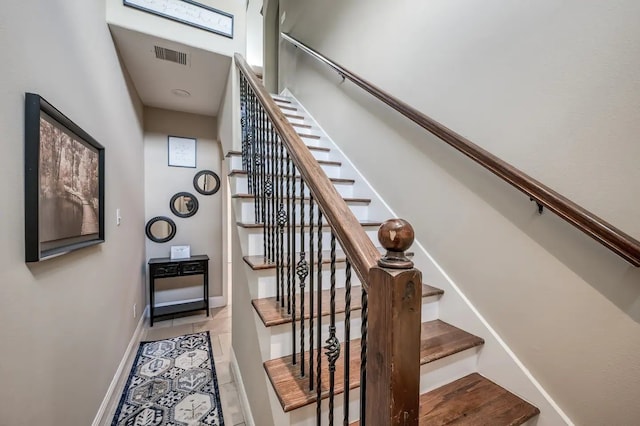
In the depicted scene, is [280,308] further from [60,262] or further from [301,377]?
[60,262]

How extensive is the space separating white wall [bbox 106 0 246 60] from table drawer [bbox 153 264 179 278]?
230 cm

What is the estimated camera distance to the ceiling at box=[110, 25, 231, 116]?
2.18 meters

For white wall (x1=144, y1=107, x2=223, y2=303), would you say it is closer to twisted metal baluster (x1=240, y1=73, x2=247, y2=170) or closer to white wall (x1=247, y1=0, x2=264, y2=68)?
twisted metal baluster (x1=240, y1=73, x2=247, y2=170)

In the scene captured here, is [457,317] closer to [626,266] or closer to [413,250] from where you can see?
[413,250]

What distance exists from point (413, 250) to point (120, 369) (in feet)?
7.46

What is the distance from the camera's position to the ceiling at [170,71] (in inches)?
85.8

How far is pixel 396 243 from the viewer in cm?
54

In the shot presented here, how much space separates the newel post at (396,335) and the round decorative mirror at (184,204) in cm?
344

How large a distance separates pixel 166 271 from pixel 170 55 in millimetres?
2236

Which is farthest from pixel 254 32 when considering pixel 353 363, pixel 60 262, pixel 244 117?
pixel 353 363

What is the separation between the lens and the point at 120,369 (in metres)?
1.99

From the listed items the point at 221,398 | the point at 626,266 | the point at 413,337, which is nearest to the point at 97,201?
the point at 221,398

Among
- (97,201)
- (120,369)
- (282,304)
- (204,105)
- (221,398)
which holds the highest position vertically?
(204,105)

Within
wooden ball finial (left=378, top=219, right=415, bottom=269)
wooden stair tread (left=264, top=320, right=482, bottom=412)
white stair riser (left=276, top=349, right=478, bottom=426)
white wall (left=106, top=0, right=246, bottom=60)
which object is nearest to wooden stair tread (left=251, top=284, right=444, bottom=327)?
wooden stair tread (left=264, top=320, right=482, bottom=412)
